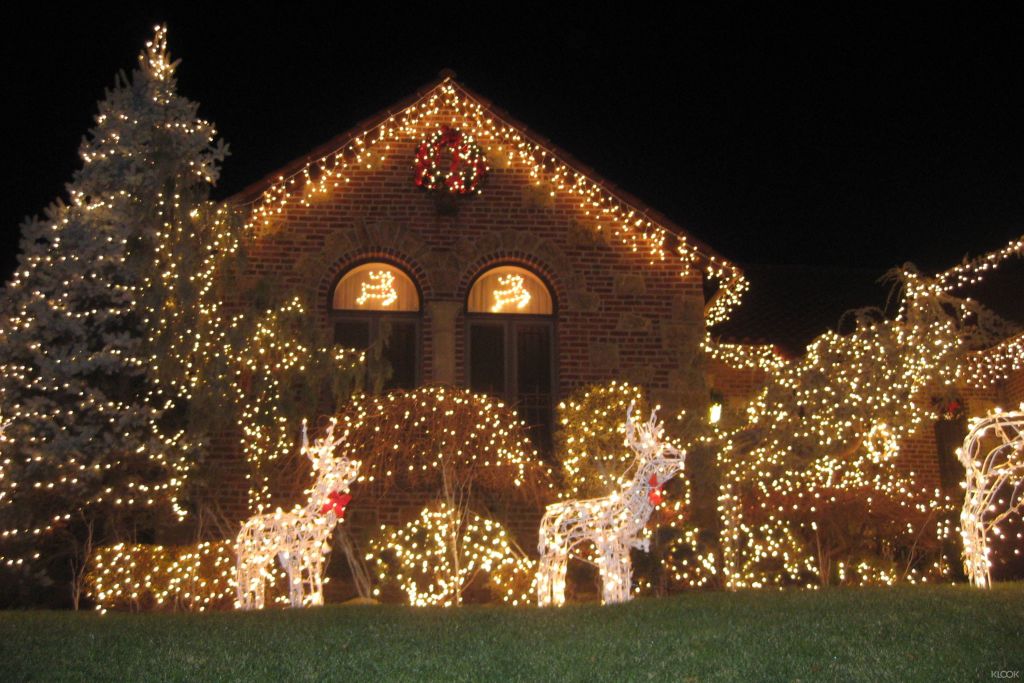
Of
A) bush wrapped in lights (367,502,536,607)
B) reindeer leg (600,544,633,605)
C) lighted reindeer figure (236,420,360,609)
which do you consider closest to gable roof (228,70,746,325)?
bush wrapped in lights (367,502,536,607)

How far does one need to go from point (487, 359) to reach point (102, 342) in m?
4.44

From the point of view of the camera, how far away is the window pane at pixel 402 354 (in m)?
12.7

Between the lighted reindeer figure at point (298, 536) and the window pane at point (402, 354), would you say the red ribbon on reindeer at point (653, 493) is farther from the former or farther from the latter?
the window pane at point (402, 354)

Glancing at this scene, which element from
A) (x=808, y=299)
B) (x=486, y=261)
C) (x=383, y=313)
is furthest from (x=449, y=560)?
(x=808, y=299)

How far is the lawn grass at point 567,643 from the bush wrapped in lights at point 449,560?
9.51 ft

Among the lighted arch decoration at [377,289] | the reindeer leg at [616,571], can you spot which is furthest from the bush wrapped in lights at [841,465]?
the lighted arch decoration at [377,289]

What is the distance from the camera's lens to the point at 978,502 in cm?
921

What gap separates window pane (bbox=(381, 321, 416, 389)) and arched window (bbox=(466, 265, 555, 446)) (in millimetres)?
681

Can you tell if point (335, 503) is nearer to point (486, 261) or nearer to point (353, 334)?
point (353, 334)

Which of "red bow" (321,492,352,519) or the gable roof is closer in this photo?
"red bow" (321,492,352,519)

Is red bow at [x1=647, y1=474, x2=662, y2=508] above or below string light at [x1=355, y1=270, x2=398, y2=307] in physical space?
below

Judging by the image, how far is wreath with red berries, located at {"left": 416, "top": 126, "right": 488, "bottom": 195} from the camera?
12.9m

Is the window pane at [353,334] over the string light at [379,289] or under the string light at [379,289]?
under

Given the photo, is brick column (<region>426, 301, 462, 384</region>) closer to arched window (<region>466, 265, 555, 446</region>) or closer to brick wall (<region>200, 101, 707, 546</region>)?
brick wall (<region>200, 101, 707, 546</region>)
